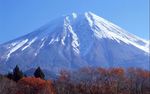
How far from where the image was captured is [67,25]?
7790 inches

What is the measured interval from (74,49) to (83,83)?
114 metres

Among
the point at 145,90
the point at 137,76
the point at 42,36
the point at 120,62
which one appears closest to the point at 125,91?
the point at 145,90

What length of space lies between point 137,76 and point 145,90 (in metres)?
6.18

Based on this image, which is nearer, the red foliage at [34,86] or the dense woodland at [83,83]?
the red foliage at [34,86]

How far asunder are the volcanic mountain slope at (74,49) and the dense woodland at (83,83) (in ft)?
281

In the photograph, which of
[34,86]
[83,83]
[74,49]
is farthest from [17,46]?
[34,86]

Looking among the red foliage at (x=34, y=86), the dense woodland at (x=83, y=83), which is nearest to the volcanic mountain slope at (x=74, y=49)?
the dense woodland at (x=83, y=83)

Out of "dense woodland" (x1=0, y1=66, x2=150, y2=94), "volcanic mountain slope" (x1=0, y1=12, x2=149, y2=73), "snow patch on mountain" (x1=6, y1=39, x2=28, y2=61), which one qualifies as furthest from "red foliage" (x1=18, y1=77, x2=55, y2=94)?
"snow patch on mountain" (x1=6, y1=39, x2=28, y2=61)

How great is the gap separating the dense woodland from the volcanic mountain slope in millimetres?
85640

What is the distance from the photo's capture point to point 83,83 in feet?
206

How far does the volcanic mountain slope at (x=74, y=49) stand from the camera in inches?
6437

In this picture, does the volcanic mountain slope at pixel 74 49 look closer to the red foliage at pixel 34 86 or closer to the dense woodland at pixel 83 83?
the dense woodland at pixel 83 83

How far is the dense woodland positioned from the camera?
5516 centimetres

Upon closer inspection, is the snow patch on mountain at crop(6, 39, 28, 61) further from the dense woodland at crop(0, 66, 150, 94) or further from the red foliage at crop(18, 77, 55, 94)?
the red foliage at crop(18, 77, 55, 94)
